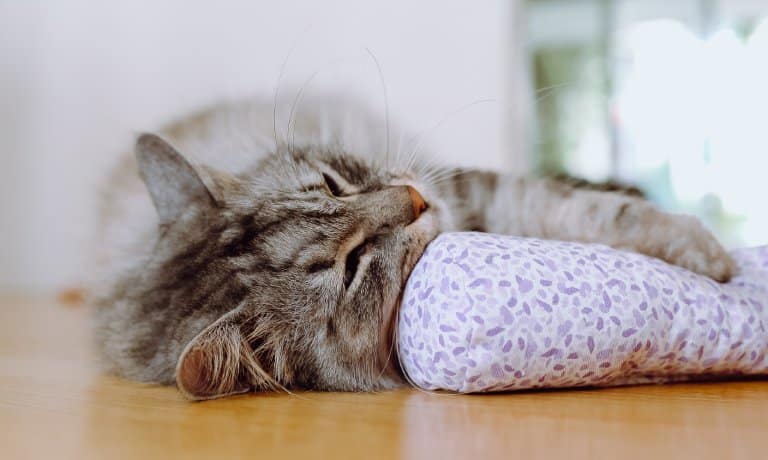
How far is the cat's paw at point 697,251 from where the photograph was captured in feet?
4.09

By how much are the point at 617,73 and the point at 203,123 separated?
296 cm

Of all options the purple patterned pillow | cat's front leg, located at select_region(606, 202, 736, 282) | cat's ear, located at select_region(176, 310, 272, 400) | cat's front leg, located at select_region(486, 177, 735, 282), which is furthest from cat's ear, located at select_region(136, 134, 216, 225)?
cat's front leg, located at select_region(606, 202, 736, 282)

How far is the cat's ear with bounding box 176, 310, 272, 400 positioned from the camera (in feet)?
3.61

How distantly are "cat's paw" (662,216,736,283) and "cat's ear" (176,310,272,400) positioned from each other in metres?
0.74

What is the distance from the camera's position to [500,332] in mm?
1049

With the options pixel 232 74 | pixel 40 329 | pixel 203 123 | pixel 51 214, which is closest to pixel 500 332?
pixel 203 123

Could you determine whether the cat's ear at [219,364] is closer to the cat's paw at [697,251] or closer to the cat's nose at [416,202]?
the cat's nose at [416,202]

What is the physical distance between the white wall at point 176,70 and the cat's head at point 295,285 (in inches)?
82.4

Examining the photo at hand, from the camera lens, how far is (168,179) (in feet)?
4.53

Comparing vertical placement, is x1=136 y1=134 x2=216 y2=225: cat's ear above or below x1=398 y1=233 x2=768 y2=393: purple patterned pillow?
above

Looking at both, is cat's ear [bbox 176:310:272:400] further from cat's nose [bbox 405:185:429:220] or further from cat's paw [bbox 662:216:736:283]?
cat's paw [bbox 662:216:736:283]

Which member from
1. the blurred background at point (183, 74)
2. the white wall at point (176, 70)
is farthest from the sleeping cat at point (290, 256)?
the white wall at point (176, 70)

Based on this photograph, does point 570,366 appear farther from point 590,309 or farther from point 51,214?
point 51,214

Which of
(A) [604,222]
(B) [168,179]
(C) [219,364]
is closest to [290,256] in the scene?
(C) [219,364]
